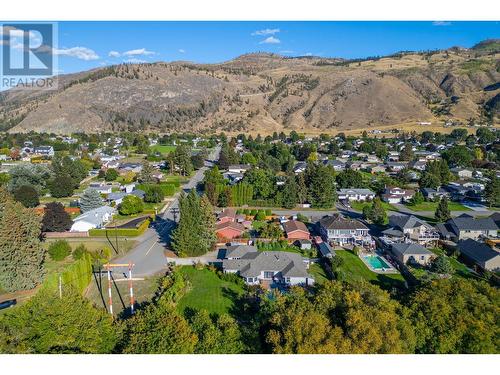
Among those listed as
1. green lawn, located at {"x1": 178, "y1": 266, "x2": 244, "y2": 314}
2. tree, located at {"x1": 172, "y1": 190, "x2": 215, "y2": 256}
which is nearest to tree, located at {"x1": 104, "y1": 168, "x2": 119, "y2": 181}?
tree, located at {"x1": 172, "y1": 190, "x2": 215, "y2": 256}

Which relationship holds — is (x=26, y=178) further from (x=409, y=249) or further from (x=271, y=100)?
(x=271, y=100)

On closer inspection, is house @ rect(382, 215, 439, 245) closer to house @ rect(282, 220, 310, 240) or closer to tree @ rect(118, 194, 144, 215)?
house @ rect(282, 220, 310, 240)

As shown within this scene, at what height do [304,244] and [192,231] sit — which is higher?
[192,231]

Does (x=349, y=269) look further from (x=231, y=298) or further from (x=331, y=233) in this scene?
(x=231, y=298)

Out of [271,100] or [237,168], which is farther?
[271,100]

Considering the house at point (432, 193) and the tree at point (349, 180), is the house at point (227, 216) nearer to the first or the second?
A: the tree at point (349, 180)

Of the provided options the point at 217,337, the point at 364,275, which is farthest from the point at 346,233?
the point at 217,337

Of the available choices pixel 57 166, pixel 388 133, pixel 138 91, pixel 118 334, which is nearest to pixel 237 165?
Result: pixel 57 166
